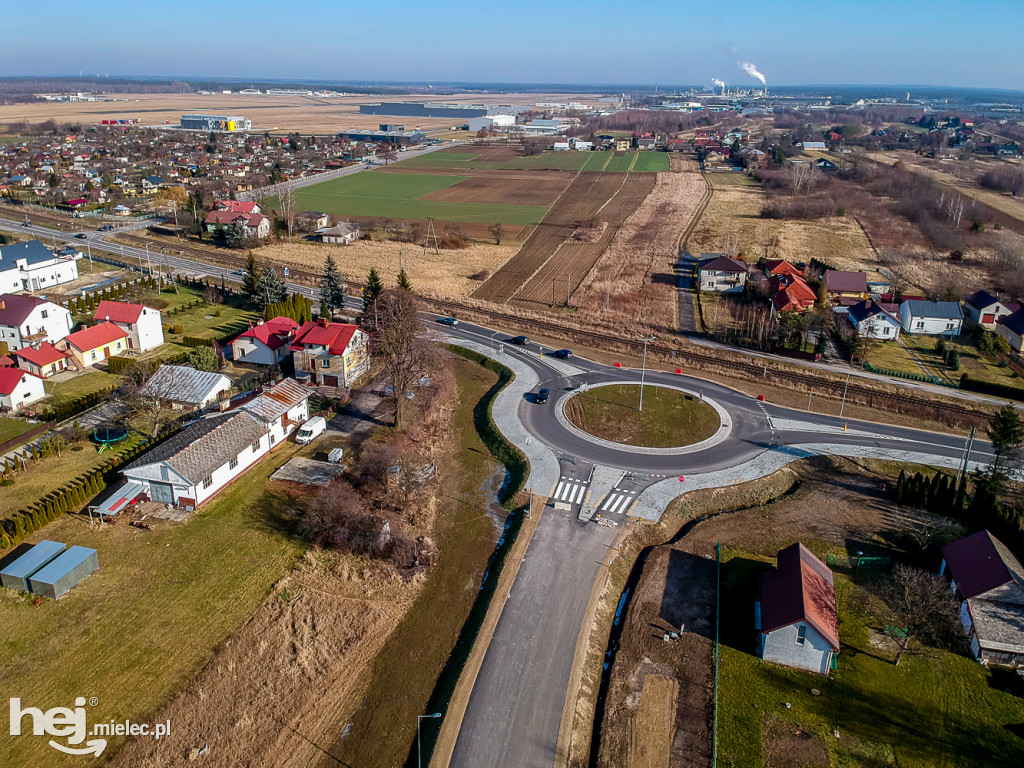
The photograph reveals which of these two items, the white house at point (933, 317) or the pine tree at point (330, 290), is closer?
the pine tree at point (330, 290)

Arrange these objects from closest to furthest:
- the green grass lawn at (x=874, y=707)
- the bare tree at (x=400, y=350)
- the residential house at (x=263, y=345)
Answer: the green grass lawn at (x=874, y=707) < the bare tree at (x=400, y=350) < the residential house at (x=263, y=345)

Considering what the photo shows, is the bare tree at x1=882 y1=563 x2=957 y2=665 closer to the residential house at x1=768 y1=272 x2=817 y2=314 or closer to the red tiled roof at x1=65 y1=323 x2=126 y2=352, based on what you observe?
the residential house at x1=768 y1=272 x2=817 y2=314

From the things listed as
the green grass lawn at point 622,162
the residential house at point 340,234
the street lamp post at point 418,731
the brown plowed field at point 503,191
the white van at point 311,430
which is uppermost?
the green grass lawn at point 622,162

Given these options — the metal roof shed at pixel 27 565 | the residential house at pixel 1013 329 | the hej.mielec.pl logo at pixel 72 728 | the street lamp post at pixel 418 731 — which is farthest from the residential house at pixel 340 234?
the street lamp post at pixel 418 731

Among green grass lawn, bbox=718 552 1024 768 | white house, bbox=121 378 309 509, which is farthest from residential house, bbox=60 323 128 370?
green grass lawn, bbox=718 552 1024 768

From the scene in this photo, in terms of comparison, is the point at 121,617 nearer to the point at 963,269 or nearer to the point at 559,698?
the point at 559,698

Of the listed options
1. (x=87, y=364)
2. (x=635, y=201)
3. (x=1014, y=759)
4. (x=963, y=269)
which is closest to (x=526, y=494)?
(x=1014, y=759)

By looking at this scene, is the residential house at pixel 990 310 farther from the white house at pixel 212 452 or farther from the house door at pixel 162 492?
the house door at pixel 162 492
